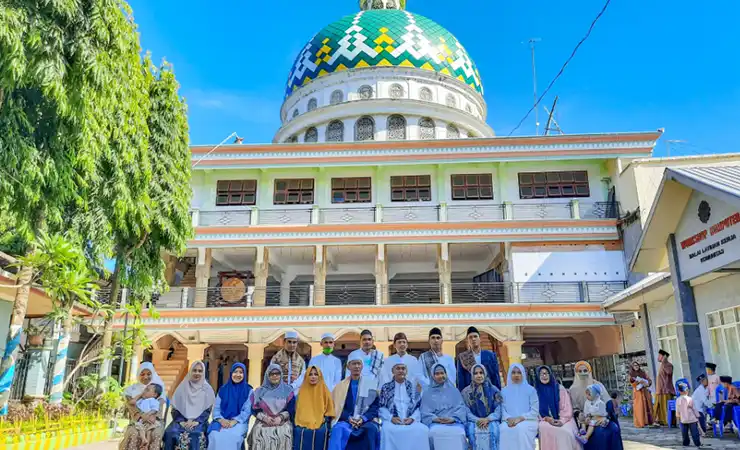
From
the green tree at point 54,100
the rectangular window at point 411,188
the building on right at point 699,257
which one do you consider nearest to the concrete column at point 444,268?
the rectangular window at point 411,188

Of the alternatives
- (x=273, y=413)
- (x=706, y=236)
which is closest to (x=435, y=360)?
(x=273, y=413)

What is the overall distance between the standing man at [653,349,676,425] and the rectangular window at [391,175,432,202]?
976 centimetres

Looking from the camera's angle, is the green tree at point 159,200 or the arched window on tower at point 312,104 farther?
the arched window on tower at point 312,104

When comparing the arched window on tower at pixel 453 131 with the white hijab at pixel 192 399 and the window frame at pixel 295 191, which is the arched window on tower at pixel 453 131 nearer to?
the window frame at pixel 295 191

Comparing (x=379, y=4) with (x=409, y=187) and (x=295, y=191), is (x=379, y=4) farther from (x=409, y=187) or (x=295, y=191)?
(x=295, y=191)

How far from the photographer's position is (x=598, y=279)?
642 inches

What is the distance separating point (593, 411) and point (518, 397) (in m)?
0.75

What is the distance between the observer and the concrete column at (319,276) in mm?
16359

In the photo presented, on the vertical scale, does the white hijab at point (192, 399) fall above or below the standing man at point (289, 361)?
below

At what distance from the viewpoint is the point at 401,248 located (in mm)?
17938

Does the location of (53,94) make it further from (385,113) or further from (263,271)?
(385,113)

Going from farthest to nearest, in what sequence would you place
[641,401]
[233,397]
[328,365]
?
[641,401] → [328,365] → [233,397]

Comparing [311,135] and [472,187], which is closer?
[472,187]

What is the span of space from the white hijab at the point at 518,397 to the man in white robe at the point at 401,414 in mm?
951
